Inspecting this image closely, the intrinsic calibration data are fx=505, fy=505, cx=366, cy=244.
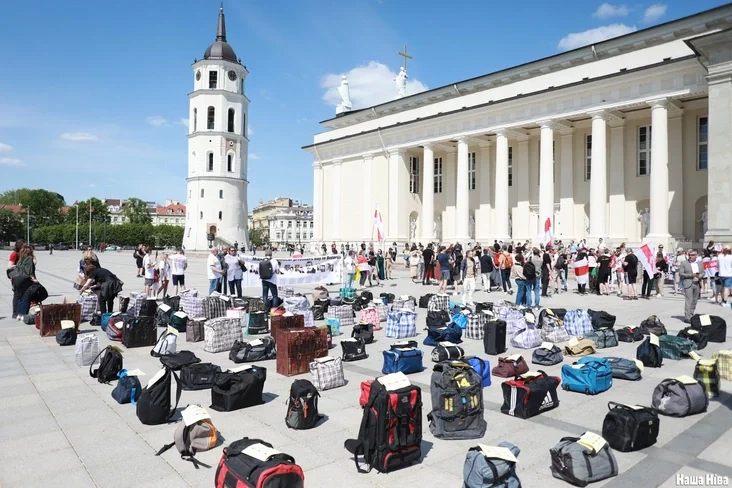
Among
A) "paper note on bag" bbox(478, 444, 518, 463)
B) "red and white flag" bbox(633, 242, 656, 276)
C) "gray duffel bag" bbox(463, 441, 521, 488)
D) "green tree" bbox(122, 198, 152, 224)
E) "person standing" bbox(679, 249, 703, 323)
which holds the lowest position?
"gray duffel bag" bbox(463, 441, 521, 488)

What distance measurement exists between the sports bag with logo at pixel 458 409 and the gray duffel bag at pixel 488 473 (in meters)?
1.32

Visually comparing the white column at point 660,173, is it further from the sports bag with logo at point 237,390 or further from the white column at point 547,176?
the sports bag with logo at point 237,390

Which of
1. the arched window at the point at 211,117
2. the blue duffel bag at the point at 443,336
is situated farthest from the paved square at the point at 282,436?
the arched window at the point at 211,117

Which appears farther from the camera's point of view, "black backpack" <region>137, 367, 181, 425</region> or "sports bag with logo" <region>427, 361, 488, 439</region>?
"black backpack" <region>137, 367, 181, 425</region>

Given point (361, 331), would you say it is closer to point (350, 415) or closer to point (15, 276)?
point (350, 415)

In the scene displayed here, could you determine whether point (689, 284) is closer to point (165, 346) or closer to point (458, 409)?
point (458, 409)

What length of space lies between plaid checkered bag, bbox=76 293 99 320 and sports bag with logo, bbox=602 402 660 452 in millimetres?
12359

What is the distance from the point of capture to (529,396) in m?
6.11

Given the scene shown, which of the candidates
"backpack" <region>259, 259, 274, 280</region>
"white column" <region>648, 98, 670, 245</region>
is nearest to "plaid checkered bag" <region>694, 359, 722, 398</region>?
"backpack" <region>259, 259, 274, 280</region>

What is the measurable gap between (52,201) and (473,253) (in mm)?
136927

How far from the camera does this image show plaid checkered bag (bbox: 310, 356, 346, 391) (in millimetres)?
7297

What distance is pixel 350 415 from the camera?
20.5ft

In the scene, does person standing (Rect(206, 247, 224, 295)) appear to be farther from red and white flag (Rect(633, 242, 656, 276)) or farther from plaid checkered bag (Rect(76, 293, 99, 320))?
red and white flag (Rect(633, 242, 656, 276))

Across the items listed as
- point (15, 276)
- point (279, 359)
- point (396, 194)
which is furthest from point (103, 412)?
point (396, 194)
